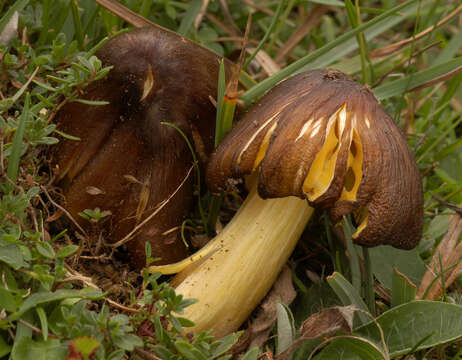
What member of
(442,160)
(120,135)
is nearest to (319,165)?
(120,135)

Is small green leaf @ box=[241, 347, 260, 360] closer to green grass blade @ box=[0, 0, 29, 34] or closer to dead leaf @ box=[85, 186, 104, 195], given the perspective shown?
dead leaf @ box=[85, 186, 104, 195]

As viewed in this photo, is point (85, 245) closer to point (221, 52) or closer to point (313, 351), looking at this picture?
point (313, 351)

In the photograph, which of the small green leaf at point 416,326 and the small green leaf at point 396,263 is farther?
the small green leaf at point 396,263

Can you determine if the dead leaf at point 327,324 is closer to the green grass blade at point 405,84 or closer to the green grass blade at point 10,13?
the green grass blade at point 405,84

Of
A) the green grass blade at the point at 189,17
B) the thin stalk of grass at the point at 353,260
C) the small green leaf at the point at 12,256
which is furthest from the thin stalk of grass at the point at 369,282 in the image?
the green grass blade at the point at 189,17

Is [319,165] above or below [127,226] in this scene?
above

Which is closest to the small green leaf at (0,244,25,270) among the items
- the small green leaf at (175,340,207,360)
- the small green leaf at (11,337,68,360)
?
the small green leaf at (11,337,68,360)
